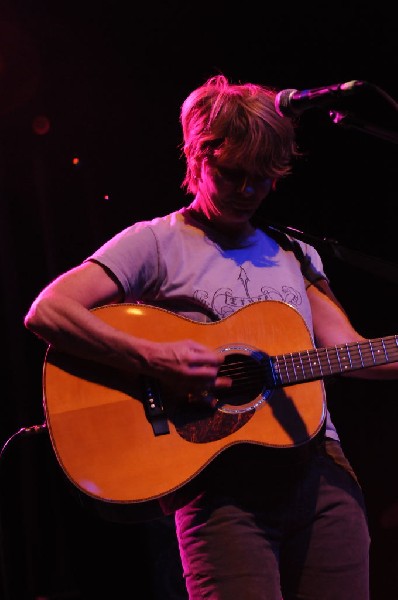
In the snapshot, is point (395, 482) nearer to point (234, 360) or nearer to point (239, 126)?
point (234, 360)

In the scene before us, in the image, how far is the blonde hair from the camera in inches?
90.7

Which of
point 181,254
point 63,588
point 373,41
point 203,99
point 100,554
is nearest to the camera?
point 181,254

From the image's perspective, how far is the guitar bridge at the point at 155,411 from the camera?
1.98 metres

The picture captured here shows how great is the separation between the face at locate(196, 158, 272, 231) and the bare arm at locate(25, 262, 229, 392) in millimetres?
563

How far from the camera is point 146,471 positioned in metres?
1.92

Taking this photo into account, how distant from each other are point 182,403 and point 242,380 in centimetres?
22

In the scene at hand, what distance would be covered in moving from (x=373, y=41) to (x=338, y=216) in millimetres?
1155

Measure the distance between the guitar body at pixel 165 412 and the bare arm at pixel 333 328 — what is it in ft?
0.93

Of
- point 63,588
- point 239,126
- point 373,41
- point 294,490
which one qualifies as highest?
point 373,41

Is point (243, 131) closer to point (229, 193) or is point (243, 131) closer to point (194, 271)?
point (229, 193)

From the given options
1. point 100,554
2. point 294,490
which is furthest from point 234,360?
point 100,554

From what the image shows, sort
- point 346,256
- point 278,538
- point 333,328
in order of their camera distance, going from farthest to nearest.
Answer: point 346,256
point 333,328
point 278,538

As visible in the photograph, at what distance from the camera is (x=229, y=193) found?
92.2 inches

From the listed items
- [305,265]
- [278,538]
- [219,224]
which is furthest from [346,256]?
[278,538]
